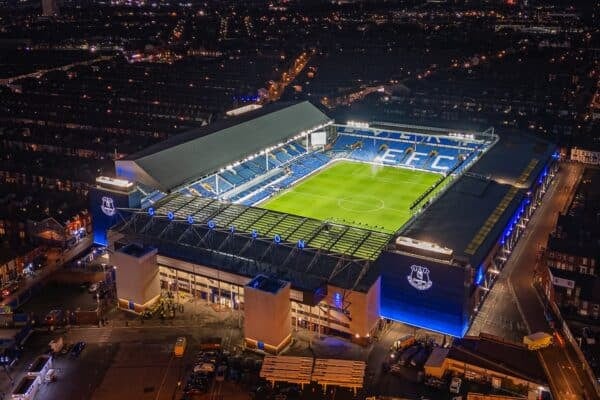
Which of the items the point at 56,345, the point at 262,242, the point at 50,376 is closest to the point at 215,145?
the point at 262,242

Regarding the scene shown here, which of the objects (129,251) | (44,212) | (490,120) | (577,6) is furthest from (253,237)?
(577,6)

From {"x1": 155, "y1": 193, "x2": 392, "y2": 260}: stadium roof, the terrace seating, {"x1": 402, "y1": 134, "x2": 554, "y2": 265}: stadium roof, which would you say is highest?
{"x1": 402, "y1": 134, "x2": 554, "y2": 265}: stadium roof

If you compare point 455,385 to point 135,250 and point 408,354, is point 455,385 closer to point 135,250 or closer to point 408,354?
point 408,354

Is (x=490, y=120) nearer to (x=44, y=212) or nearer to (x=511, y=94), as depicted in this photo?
(x=511, y=94)

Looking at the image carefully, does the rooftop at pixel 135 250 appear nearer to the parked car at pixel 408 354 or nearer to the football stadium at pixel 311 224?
the football stadium at pixel 311 224

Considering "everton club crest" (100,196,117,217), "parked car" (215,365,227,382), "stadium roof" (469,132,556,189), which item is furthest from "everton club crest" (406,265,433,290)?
"everton club crest" (100,196,117,217)

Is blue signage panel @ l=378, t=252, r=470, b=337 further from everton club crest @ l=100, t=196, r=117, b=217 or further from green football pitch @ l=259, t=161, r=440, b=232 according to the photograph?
→ everton club crest @ l=100, t=196, r=117, b=217
